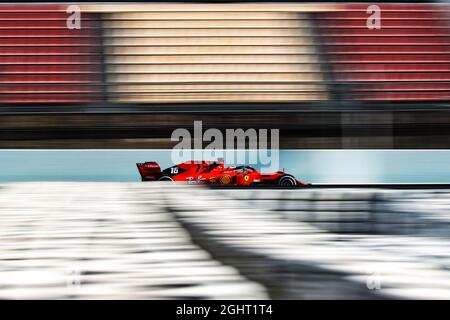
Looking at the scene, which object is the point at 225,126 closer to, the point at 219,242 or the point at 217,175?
the point at 217,175

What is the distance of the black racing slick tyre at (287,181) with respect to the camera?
9.61ft

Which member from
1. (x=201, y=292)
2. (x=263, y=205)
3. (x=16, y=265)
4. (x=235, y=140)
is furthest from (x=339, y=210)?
(x=16, y=265)

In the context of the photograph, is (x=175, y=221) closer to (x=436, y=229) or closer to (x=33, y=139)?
(x=33, y=139)

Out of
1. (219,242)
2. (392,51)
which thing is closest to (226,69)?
(392,51)

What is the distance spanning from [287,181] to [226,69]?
749mm

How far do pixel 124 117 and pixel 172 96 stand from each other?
0.28m

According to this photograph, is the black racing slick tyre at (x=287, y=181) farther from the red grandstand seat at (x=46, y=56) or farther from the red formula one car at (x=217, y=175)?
the red grandstand seat at (x=46, y=56)

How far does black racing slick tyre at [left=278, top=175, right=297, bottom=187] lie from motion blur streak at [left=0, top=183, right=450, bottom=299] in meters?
0.05

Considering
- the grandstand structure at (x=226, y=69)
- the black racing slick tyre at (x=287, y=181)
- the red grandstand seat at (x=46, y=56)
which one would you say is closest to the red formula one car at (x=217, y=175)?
the black racing slick tyre at (x=287, y=181)

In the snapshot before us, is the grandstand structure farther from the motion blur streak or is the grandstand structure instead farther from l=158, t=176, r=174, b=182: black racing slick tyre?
the motion blur streak

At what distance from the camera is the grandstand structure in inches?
127

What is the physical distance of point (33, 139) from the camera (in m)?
Answer: 3.10
